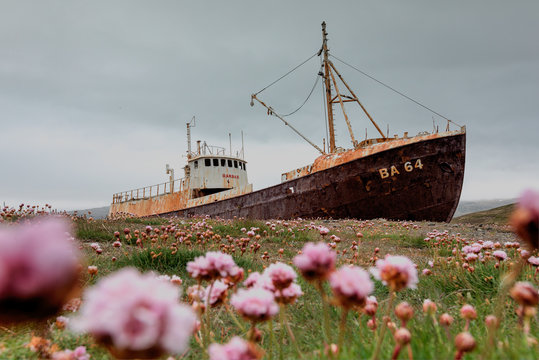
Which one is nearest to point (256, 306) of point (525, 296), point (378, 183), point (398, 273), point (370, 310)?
point (398, 273)

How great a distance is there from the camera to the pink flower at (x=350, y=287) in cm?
80

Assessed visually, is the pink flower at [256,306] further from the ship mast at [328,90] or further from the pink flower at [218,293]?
the ship mast at [328,90]

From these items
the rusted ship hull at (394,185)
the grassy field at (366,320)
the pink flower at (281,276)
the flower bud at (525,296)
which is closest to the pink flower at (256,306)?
the pink flower at (281,276)

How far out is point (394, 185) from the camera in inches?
477

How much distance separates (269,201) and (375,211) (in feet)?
16.5

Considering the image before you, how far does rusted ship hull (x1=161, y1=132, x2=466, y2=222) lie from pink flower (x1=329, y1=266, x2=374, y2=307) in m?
11.9

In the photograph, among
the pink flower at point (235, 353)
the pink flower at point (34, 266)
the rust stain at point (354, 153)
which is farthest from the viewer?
Result: the rust stain at point (354, 153)

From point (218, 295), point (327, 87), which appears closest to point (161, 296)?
point (218, 295)

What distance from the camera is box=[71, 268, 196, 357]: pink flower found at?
45 cm

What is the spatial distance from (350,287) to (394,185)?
12.3 m

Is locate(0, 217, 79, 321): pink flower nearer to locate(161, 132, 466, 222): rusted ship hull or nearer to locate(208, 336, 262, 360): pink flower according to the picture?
locate(208, 336, 262, 360): pink flower

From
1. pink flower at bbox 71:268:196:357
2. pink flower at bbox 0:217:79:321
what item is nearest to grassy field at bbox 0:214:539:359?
pink flower at bbox 71:268:196:357

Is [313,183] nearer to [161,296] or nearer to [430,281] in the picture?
[430,281]

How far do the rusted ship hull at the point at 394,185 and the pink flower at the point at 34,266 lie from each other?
12.4 m
